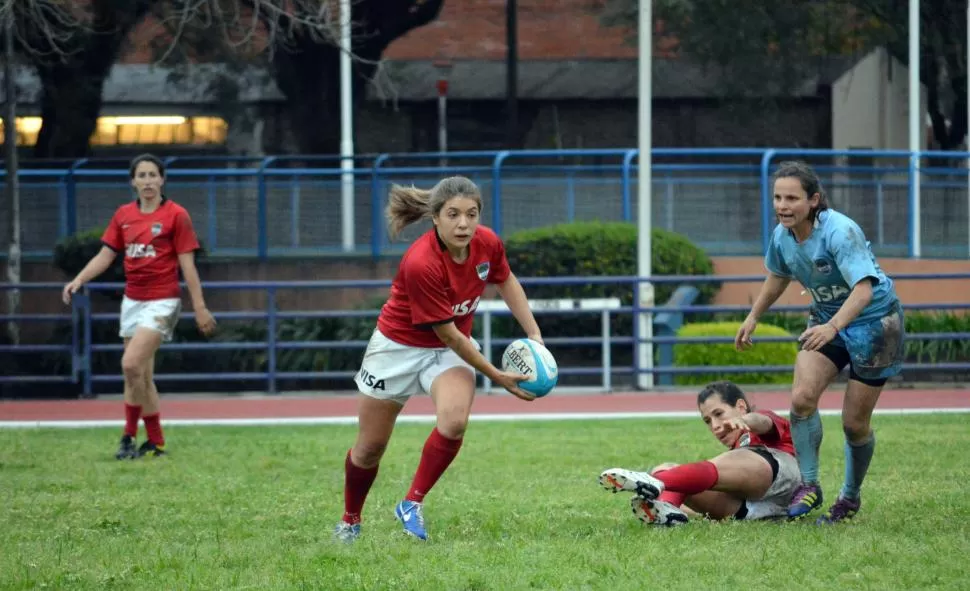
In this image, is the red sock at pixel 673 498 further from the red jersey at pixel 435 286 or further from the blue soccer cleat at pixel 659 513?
the red jersey at pixel 435 286

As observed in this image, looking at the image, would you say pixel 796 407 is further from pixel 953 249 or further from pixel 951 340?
pixel 953 249

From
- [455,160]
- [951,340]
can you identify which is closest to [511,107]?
[455,160]

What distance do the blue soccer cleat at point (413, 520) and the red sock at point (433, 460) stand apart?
0.04m

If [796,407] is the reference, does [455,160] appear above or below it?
above

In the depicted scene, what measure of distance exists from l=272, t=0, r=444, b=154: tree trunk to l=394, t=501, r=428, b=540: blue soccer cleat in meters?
19.3

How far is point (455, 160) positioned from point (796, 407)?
1982 centimetres

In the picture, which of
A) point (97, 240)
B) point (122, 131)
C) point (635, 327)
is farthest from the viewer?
point (122, 131)

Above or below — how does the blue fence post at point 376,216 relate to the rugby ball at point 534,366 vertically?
above

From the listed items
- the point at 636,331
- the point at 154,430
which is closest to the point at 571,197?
the point at 636,331

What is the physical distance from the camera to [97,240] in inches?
805

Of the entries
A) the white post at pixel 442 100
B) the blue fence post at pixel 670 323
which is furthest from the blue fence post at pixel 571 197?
the white post at pixel 442 100

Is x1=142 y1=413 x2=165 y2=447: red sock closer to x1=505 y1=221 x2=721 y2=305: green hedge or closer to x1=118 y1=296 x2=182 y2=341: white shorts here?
Result: x1=118 y1=296 x2=182 y2=341: white shorts

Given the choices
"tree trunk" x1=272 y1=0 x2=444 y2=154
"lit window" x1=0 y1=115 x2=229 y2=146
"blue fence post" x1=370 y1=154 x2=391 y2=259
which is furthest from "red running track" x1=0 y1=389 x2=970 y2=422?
"lit window" x1=0 y1=115 x2=229 y2=146

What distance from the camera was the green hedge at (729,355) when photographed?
17.7 metres
